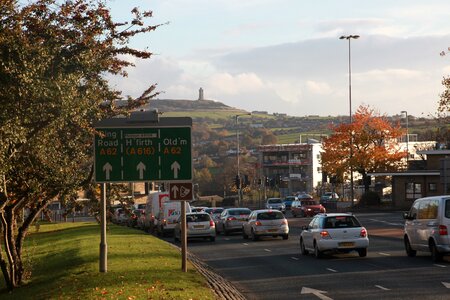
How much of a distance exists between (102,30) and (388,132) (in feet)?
233

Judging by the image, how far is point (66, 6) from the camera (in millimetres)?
16719

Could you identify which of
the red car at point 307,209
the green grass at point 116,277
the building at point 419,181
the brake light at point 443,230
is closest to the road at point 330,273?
the brake light at point 443,230

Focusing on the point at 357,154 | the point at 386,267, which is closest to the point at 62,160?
the point at 386,267

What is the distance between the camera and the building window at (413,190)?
75.2 meters

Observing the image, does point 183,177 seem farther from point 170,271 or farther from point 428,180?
point 428,180

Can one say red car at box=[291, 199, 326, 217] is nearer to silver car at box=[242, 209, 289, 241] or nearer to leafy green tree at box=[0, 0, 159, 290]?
silver car at box=[242, 209, 289, 241]

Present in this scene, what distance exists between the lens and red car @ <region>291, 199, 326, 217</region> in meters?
69.7

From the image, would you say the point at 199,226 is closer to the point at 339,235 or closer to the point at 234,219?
the point at 234,219

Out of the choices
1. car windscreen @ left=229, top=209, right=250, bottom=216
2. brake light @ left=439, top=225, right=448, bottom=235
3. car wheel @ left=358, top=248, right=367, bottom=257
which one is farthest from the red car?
brake light @ left=439, top=225, right=448, bottom=235

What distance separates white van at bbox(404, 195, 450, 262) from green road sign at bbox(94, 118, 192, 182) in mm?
7170

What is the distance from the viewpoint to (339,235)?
28.4m

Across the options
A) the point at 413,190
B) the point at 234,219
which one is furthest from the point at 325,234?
the point at 413,190

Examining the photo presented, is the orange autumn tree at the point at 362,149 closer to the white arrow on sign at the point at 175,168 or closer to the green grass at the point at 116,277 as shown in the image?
the green grass at the point at 116,277

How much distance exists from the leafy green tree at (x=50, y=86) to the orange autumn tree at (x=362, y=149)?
6398 centimetres
